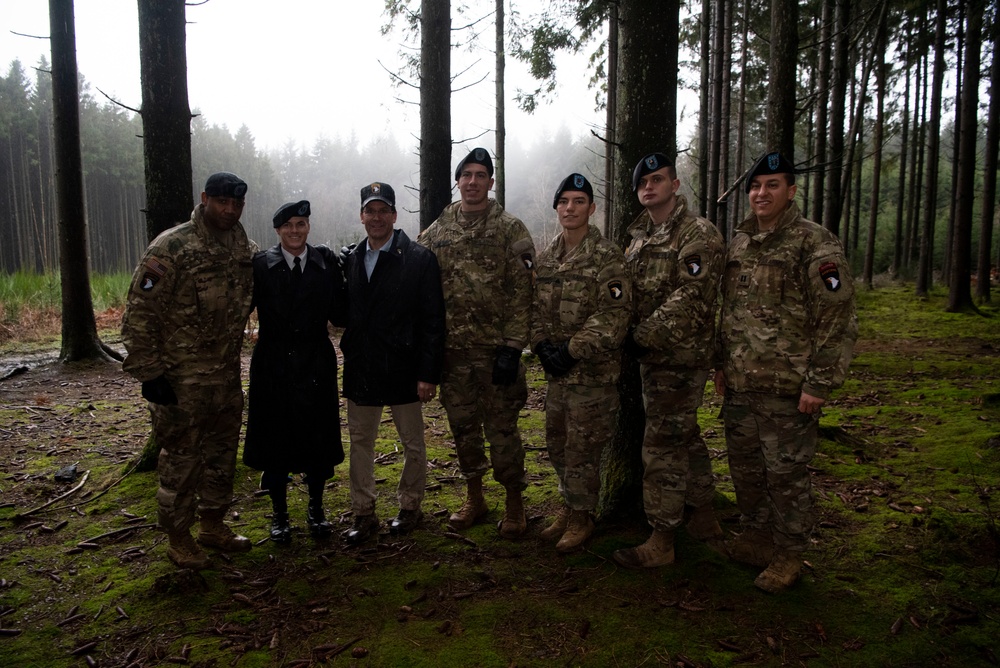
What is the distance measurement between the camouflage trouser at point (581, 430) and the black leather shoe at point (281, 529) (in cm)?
200

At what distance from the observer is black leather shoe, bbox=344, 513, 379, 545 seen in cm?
413

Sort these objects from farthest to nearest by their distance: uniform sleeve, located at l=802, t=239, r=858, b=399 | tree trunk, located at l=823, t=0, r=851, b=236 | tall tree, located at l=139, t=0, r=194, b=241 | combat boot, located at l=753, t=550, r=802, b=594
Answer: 1. tree trunk, located at l=823, t=0, r=851, b=236
2. tall tree, located at l=139, t=0, r=194, b=241
3. combat boot, located at l=753, t=550, r=802, b=594
4. uniform sleeve, located at l=802, t=239, r=858, b=399

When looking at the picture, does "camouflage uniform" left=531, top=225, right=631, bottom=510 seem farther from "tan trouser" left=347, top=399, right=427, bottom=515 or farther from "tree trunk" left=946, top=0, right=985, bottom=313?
"tree trunk" left=946, top=0, right=985, bottom=313

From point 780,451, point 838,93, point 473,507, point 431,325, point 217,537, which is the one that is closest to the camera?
point 780,451

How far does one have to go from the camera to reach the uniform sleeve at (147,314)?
11.8 ft

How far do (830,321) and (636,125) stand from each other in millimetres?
1926

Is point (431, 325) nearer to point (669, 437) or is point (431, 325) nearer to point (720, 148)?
point (669, 437)

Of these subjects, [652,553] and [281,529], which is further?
[281,529]

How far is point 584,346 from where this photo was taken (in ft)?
11.8

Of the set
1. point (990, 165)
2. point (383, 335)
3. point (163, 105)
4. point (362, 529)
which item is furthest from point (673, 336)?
point (990, 165)

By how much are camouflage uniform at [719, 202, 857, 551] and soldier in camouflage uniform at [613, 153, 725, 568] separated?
0.69 ft

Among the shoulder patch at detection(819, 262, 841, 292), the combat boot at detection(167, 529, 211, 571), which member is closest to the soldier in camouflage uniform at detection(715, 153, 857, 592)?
the shoulder patch at detection(819, 262, 841, 292)

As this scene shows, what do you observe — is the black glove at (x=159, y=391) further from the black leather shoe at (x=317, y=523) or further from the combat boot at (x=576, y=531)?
the combat boot at (x=576, y=531)

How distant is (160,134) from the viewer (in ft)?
16.1
